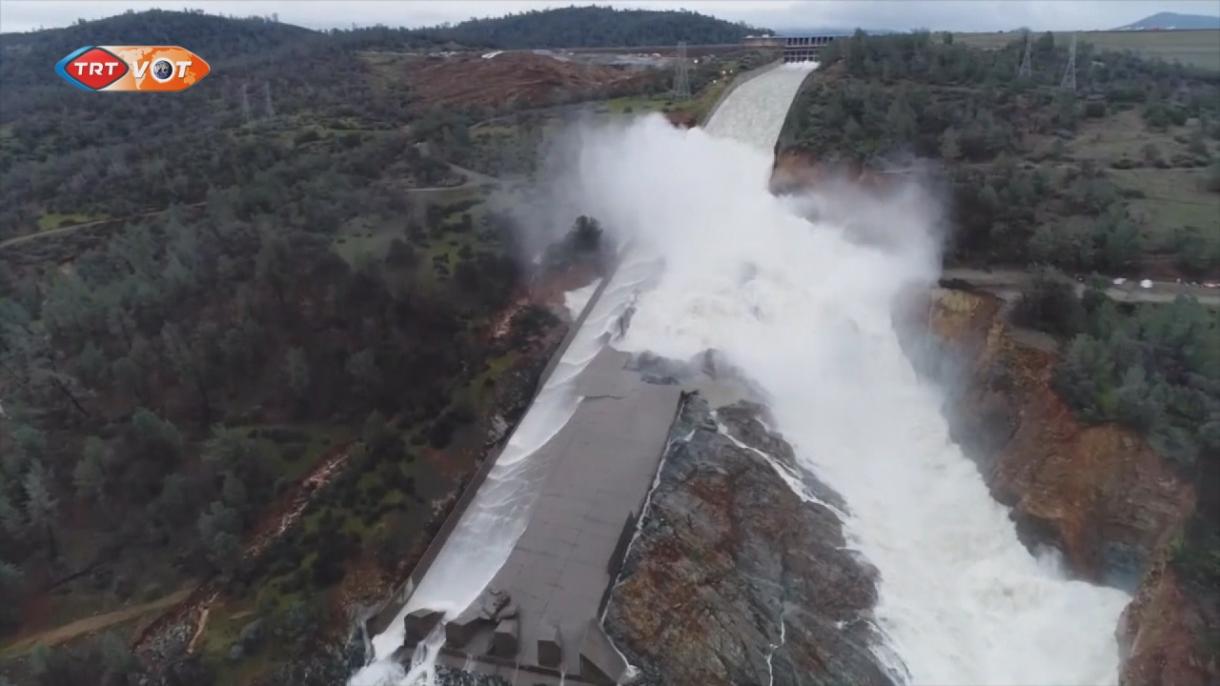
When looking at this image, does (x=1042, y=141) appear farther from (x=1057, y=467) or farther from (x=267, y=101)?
(x=267, y=101)

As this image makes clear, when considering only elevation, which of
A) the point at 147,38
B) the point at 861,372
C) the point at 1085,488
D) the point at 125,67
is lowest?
the point at 1085,488

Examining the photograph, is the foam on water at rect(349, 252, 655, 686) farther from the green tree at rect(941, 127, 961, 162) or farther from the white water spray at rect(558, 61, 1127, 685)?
the green tree at rect(941, 127, 961, 162)

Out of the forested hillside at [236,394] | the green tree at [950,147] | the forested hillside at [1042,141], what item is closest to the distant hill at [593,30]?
the forested hillside at [1042,141]

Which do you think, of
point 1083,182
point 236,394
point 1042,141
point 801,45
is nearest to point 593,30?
point 801,45


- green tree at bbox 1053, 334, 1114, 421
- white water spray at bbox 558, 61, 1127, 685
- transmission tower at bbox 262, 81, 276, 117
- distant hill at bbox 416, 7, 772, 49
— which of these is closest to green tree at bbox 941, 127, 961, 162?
white water spray at bbox 558, 61, 1127, 685

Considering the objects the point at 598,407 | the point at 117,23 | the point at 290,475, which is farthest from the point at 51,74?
the point at 598,407

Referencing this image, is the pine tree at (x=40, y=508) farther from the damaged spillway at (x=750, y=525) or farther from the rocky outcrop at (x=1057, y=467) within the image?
the rocky outcrop at (x=1057, y=467)
